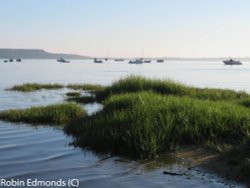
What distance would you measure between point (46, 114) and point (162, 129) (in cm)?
958

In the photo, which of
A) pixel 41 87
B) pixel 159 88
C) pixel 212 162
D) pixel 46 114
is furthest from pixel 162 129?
pixel 41 87

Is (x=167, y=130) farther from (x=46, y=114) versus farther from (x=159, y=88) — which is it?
(x=159, y=88)

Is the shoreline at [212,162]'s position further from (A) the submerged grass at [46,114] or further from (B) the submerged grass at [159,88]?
(B) the submerged grass at [159,88]

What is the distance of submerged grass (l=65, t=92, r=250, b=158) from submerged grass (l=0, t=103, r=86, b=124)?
492cm

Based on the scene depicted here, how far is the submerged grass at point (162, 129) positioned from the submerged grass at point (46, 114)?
492 cm

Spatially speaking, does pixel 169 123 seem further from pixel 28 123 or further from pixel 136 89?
pixel 136 89

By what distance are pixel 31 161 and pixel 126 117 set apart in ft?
13.2

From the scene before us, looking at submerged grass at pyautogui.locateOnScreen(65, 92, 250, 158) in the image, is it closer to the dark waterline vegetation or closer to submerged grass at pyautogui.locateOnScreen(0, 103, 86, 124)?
submerged grass at pyautogui.locateOnScreen(0, 103, 86, 124)

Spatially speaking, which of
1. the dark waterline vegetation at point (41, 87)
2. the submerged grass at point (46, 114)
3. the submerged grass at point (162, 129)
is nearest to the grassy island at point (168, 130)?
the submerged grass at point (162, 129)

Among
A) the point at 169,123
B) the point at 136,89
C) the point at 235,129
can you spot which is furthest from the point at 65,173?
the point at 136,89

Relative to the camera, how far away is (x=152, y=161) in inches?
536

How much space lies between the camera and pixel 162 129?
15.0 metres

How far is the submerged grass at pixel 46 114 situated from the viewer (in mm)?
22688

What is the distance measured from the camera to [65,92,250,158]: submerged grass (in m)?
14.4
